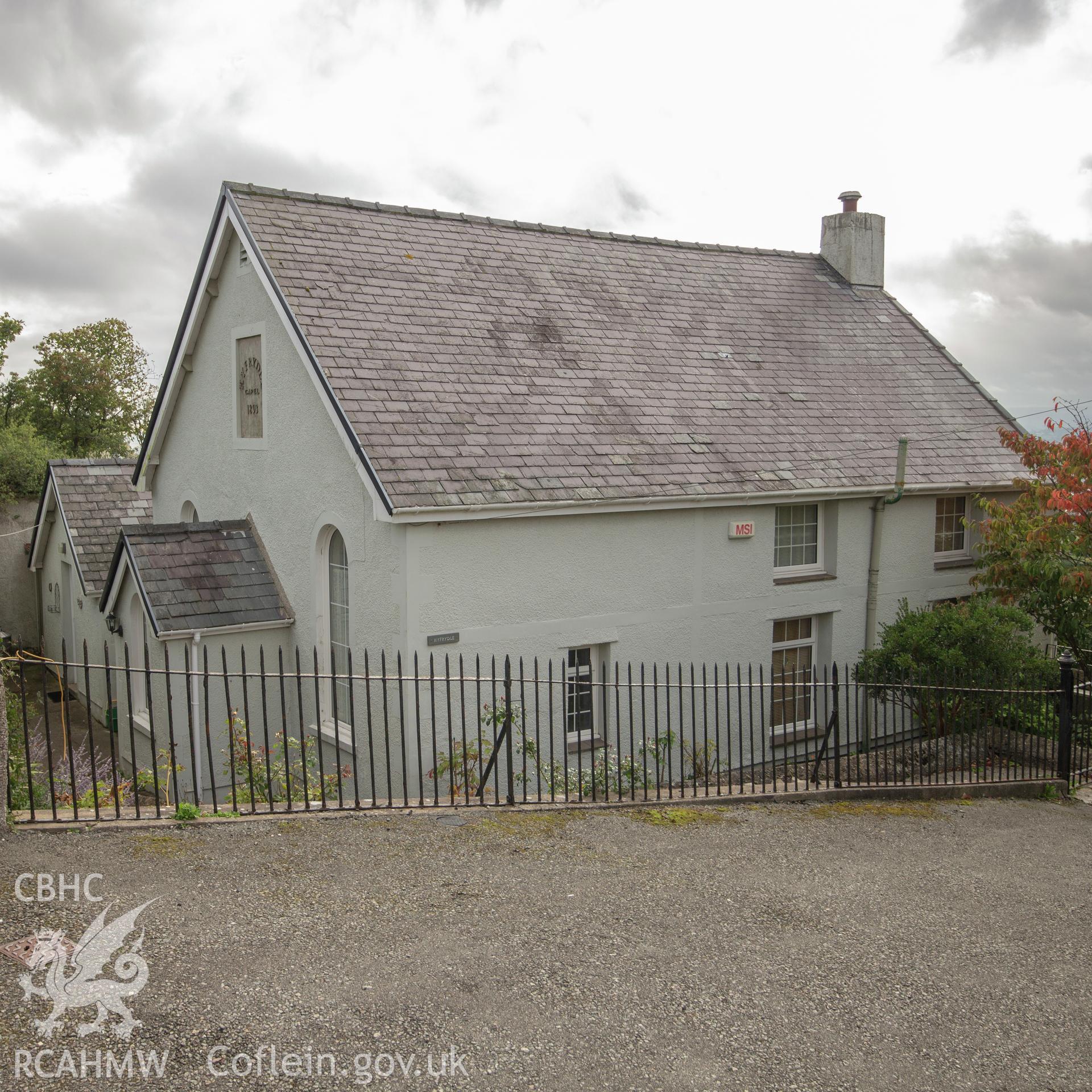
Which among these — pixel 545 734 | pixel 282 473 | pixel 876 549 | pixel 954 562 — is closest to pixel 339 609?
pixel 282 473

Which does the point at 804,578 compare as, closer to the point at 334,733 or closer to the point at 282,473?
the point at 334,733

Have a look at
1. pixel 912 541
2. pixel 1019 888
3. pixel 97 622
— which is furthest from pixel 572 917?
pixel 97 622

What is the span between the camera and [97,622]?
64.7 feet

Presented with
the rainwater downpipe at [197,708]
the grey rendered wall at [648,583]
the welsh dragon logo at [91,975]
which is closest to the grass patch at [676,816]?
the grey rendered wall at [648,583]

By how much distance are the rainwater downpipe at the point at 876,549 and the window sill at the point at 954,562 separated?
147 cm

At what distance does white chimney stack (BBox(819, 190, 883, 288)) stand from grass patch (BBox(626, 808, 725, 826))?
14.3 m

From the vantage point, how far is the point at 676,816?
8.96 meters

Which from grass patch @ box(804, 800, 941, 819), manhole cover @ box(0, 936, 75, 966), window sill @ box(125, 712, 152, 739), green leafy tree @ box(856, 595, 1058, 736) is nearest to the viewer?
manhole cover @ box(0, 936, 75, 966)

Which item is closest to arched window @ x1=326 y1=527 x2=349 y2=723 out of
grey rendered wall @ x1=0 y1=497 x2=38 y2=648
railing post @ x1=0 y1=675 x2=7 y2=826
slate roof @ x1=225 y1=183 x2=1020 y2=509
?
slate roof @ x1=225 y1=183 x2=1020 y2=509

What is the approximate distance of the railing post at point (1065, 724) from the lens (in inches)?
441

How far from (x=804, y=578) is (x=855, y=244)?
28.5 ft

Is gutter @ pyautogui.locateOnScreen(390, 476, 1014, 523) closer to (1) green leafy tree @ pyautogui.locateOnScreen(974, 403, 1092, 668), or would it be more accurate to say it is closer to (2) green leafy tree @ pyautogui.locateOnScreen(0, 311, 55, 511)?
(1) green leafy tree @ pyautogui.locateOnScreen(974, 403, 1092, 668)

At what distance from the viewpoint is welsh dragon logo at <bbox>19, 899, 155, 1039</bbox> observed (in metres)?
5.17

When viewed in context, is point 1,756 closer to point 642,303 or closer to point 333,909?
point 333,909
